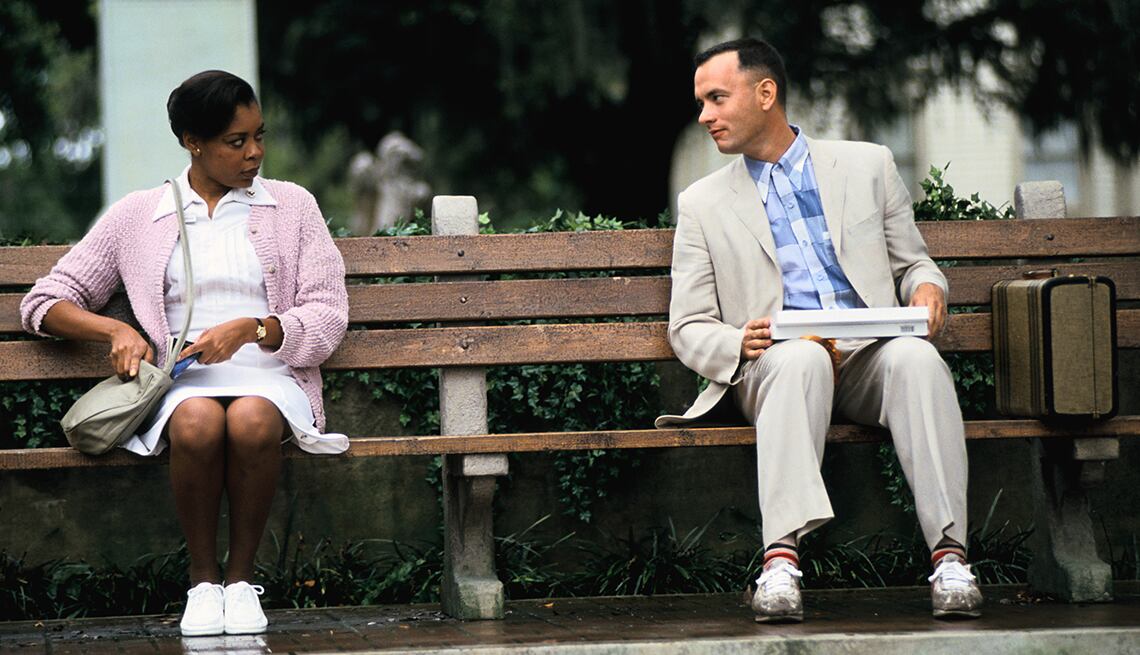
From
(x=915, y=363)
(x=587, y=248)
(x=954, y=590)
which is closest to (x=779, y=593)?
(x=954, y=590)

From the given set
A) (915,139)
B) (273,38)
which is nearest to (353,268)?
(273,38)

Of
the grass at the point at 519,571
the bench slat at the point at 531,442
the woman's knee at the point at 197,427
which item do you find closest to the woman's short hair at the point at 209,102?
the woman's knee at the point at 197,427

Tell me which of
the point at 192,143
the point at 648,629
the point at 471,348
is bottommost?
the point at 648,629

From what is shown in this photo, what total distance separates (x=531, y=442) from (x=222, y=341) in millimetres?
859

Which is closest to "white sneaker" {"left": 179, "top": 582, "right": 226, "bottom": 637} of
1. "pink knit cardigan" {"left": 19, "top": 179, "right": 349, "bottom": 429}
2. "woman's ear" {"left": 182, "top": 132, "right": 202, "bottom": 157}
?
"pink knit cardigan" {"left": 19, "top": 179, "right": 349, "bottom": 429}

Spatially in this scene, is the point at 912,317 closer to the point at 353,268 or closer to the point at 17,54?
the point at 353,268

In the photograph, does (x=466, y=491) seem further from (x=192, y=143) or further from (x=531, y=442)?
(x=192, y=143)

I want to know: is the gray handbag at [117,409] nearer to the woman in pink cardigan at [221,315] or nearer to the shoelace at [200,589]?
the woman in pink cardigan at [221,315]

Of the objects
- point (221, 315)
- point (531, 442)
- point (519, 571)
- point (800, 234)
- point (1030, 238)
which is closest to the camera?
point (531, 442)

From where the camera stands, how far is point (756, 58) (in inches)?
202

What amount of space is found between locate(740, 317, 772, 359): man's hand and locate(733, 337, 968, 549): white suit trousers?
0.07 m

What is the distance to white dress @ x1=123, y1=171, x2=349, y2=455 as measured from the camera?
4.69 m

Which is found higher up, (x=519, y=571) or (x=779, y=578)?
(x=779, y=578)

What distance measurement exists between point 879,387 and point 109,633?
2191mm
